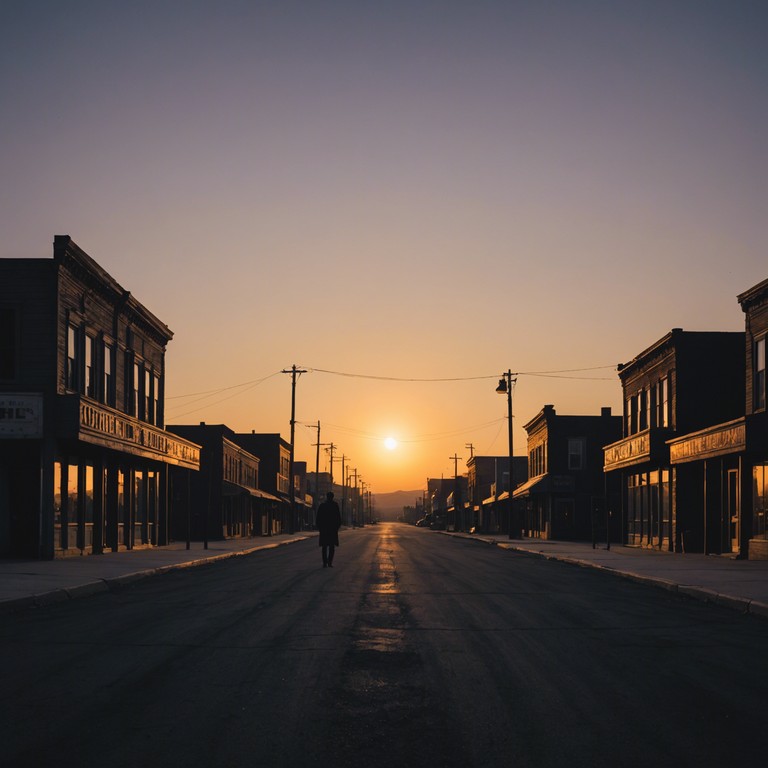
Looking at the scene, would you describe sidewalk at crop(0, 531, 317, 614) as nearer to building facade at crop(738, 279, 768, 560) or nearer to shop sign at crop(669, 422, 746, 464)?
shop sign at crop(669, 422, 746, 464)

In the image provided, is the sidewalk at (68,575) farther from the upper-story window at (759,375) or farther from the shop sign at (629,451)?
the shop sign at (629,451)

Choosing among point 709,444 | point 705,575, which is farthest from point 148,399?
point 705,575

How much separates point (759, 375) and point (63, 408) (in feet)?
66.6

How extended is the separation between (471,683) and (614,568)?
17.6 m

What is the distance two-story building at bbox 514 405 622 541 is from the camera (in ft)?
203

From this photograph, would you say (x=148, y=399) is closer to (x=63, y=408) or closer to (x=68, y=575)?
(x=63, y=408)

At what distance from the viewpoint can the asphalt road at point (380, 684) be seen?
621cm

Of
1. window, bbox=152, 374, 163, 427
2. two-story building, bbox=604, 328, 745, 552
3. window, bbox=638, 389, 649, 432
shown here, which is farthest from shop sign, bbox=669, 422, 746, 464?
window, bbox=152, 374, 163, 427

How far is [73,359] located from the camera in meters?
30.4

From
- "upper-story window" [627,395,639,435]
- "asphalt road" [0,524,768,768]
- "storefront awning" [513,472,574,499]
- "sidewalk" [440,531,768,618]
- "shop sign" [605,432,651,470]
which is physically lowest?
"sidewalk" [440,531,768,618]

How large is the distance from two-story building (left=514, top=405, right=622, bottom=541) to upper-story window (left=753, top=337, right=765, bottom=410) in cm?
3084

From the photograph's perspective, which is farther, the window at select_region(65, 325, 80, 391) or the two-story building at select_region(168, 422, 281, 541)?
the two-story building at select_region(168, 422, 281, 541)

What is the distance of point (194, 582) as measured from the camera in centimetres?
2067

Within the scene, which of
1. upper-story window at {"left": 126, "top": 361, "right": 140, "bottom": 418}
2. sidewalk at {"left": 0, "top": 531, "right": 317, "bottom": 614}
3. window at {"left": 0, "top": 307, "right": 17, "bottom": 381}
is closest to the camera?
sidewalk at {"left": 0, "top": 531, "right": 317, "bottom": 614}
